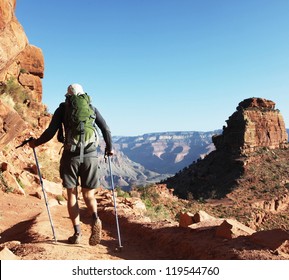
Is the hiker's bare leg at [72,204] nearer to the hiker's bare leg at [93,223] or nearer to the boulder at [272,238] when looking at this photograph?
the hiker's bare leg at [93,223]

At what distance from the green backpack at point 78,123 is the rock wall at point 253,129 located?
5578 centimetres

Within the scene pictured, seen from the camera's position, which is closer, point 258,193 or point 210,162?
point 258,193

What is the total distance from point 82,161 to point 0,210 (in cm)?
530

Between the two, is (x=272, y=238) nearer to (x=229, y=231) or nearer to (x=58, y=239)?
(x=229, y=231)

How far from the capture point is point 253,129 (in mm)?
61812

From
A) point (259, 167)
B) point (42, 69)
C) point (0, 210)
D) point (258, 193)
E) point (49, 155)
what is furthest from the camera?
point (259, 167)

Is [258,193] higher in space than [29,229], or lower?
lower

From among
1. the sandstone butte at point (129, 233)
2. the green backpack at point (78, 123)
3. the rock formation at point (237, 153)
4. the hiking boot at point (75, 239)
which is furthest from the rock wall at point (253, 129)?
the green backpack at point (78, 123)

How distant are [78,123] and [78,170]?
0.78 m

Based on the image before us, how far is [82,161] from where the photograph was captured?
5.33 metres

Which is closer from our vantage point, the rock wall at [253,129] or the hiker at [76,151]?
the hiker at [76,151]

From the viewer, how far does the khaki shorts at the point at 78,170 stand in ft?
17.5

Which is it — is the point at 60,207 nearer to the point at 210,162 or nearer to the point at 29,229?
the point at 29,229

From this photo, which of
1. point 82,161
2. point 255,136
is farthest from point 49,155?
point 255,136
